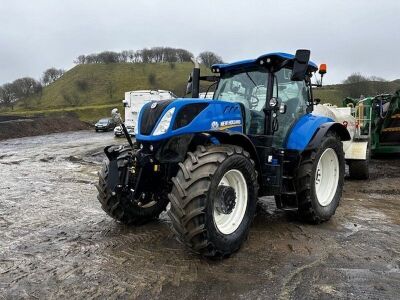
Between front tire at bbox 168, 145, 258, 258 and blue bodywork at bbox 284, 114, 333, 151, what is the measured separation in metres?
1.11

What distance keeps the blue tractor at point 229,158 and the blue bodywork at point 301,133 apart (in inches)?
0.5

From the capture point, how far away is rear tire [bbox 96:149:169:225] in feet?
17.8

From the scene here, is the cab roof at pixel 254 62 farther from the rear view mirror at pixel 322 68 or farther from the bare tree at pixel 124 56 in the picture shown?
the bare tree at pixel 124 56

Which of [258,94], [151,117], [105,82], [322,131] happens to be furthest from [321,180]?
→ [105,82]

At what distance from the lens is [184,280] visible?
4.09 meters

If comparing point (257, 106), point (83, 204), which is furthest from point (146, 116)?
point (83, 204)

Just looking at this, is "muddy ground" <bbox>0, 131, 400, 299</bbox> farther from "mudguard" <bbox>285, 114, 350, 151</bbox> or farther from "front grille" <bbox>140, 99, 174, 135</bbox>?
"front grille" <bbox>140, 99, 174, 135</bbox>

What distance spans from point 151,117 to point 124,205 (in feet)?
4.73

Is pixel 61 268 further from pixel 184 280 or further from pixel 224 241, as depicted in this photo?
pixel 224 241

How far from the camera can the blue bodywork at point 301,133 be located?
5734 mm

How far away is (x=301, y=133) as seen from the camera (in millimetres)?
5824

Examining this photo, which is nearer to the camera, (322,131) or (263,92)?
(263,92)

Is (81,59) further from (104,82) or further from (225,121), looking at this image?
(225,121)

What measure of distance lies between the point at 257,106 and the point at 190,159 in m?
1.69
